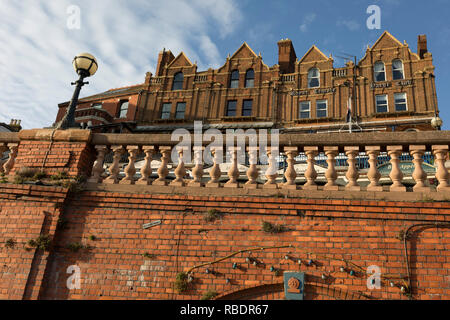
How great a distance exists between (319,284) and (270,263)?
0.67 m

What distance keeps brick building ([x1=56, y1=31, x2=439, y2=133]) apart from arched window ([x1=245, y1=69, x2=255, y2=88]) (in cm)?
10

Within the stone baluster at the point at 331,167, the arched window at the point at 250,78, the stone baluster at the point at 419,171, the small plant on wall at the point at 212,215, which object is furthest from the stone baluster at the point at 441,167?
the arched window at the point at 250,78

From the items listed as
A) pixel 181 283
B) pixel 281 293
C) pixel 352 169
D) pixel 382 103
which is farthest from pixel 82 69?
pixel 382 103

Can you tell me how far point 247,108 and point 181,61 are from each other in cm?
992

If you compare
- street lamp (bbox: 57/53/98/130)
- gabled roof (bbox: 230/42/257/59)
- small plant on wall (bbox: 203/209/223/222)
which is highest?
gabled roof (bbox: 230/42/257/59)

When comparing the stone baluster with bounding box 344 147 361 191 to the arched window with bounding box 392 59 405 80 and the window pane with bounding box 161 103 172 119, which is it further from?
the window pane with bounding box 161 103 172 119

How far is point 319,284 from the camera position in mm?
4441

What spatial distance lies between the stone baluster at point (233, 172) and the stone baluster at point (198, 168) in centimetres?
44

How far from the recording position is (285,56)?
35.6 m

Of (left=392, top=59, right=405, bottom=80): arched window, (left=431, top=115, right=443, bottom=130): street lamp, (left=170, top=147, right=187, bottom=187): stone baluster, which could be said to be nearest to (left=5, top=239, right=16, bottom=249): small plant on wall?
(left=170, top=147, right=187, bottom=187): stone baluster

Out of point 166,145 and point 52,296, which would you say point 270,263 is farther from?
point 52,296

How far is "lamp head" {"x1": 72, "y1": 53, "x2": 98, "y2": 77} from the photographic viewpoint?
6.81 meters

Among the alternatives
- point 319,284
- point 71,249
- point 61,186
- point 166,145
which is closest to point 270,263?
point 319,284

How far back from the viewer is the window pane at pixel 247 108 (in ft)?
112
